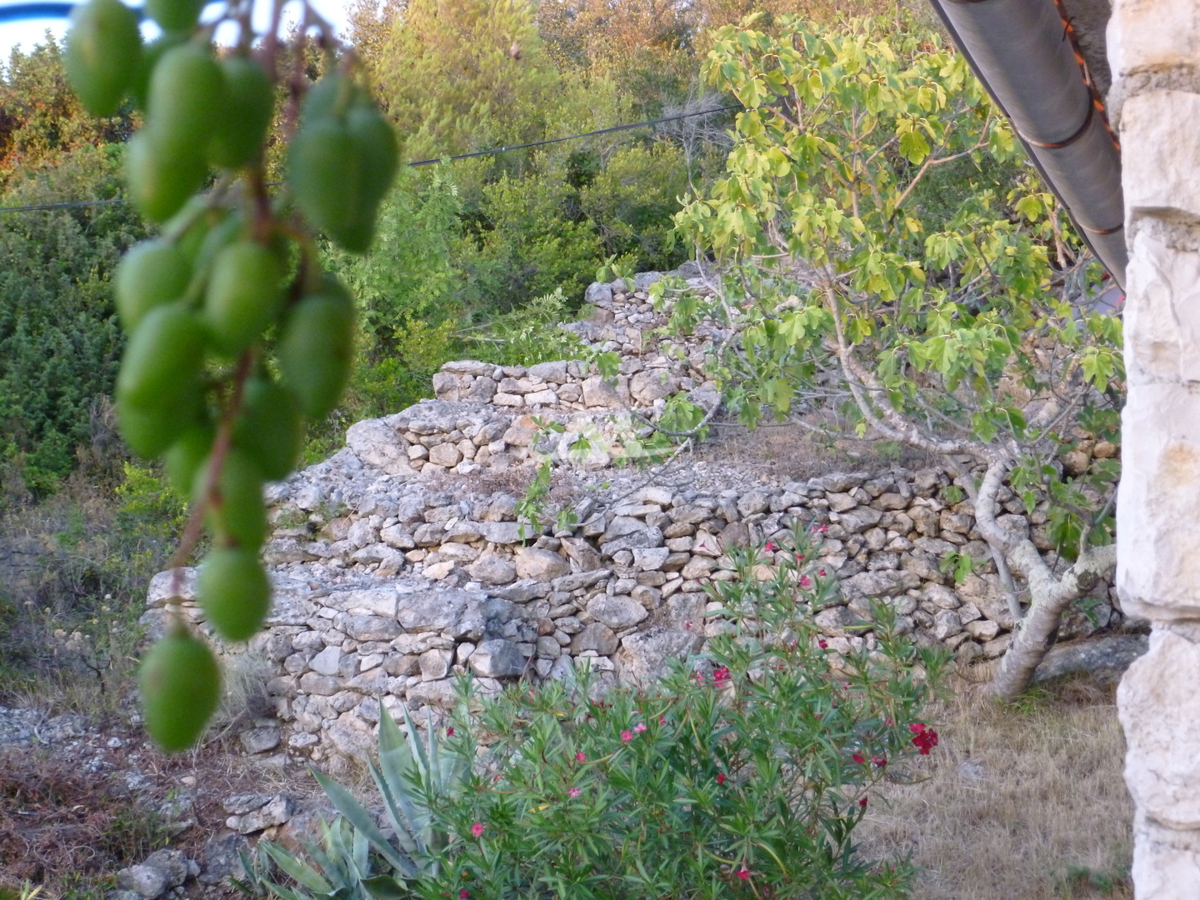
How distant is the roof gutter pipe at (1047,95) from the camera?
1.49 metres

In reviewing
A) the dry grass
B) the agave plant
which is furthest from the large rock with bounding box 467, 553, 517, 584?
the dry grass

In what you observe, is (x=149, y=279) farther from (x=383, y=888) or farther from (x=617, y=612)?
(x=617, y=612)

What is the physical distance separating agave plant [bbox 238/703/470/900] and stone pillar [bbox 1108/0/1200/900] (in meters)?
2.08

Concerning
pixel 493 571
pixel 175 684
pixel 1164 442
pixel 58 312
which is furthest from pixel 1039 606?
pixel 58 312

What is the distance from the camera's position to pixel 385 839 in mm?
3578

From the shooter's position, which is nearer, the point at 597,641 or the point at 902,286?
the point at 902,286

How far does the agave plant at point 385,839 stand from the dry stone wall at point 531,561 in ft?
5.59

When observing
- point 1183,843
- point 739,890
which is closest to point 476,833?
point 739,890

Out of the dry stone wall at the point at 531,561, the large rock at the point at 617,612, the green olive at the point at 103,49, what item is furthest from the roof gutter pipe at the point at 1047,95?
the large rock at the point at 617,612

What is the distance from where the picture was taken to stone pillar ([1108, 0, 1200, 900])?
117 centimetres

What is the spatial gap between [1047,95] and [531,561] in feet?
16.8

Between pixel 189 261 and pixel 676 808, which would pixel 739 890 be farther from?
pixel 189 261

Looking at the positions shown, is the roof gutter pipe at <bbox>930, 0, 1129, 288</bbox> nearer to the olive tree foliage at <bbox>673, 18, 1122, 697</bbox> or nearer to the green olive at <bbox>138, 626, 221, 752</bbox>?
the green olive at <bbox>138, 626, 221, 752</bbox>

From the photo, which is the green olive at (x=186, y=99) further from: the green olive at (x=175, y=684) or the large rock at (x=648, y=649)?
the large rock at (x=648, y=649)
